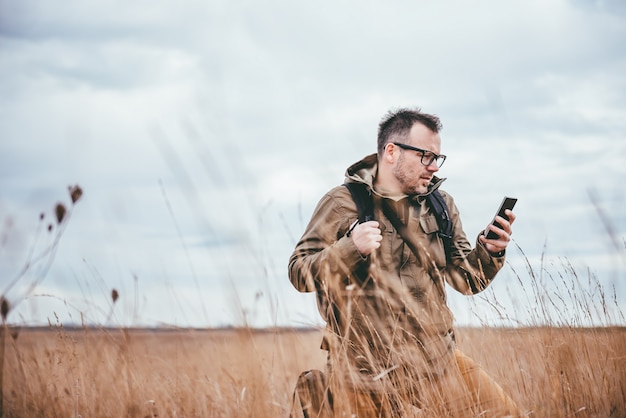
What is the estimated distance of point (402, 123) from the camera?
327 centimetres

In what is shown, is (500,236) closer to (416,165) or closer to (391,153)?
(416,165)

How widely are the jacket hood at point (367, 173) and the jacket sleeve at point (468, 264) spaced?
0.21 metres

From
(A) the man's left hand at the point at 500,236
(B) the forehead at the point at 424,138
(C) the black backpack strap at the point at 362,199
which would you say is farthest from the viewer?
(B) the forehead at the point at 424,138

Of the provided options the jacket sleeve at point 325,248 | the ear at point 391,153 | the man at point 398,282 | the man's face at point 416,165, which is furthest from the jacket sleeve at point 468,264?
the jacket sleeve at point 325,248

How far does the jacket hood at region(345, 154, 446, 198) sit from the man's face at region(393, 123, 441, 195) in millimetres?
63

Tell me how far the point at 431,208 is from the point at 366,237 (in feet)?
2.11

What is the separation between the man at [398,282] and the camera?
264 cm

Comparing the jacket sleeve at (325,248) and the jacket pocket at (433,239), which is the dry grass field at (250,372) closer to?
the jacket sleeve at (325,248)

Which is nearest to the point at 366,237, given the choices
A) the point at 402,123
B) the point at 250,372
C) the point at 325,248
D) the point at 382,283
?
the point at 325,248

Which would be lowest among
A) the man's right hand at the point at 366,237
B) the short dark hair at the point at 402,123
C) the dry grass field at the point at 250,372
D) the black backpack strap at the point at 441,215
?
the dry grass field at the point at 250,372

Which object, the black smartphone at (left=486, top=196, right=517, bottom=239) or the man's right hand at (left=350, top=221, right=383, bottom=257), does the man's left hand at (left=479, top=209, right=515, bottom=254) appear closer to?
the black smartphone at (left=486, top=196, right=517, bottom=239)

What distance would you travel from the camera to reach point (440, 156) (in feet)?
10.3

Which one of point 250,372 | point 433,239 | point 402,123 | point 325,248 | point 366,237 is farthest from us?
point 402,123

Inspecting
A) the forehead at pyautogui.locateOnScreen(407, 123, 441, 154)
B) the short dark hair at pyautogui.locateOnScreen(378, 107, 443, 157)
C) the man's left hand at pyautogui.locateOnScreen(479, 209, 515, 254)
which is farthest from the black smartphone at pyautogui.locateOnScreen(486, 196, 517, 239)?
the short dark hair at pyautogui.locateOnScreen(378, 107, 443, 157)
